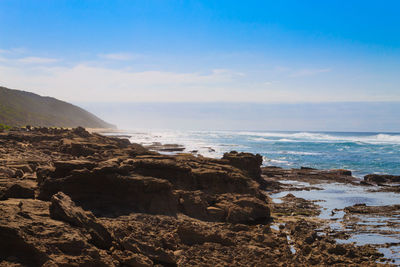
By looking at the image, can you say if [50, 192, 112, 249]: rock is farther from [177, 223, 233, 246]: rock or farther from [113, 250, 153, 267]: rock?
[177, 223, 233, 246]: rock

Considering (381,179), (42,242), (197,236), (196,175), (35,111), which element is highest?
(35,111)

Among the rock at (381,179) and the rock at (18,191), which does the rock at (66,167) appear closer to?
the rock at (18,191)

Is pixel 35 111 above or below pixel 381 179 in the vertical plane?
above

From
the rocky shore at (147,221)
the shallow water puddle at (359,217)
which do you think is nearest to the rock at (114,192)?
the rocky shore at (147,221)

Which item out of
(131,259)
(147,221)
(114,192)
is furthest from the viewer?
(114,192)

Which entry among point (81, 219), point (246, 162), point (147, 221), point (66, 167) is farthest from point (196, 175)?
point (81, 219)

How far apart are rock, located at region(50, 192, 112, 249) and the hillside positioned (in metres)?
89.8

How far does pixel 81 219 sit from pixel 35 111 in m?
145

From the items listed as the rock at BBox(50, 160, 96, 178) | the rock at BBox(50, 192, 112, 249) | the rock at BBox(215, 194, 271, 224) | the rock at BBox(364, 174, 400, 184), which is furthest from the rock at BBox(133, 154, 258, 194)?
the rock at BBox(364, 174, 400, 184)

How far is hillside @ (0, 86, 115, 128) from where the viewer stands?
103m

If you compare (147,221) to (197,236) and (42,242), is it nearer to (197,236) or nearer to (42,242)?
(197,236)

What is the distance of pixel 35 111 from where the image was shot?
139500 millimetres

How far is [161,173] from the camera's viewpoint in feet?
56.5

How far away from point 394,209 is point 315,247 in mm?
A: 10206
